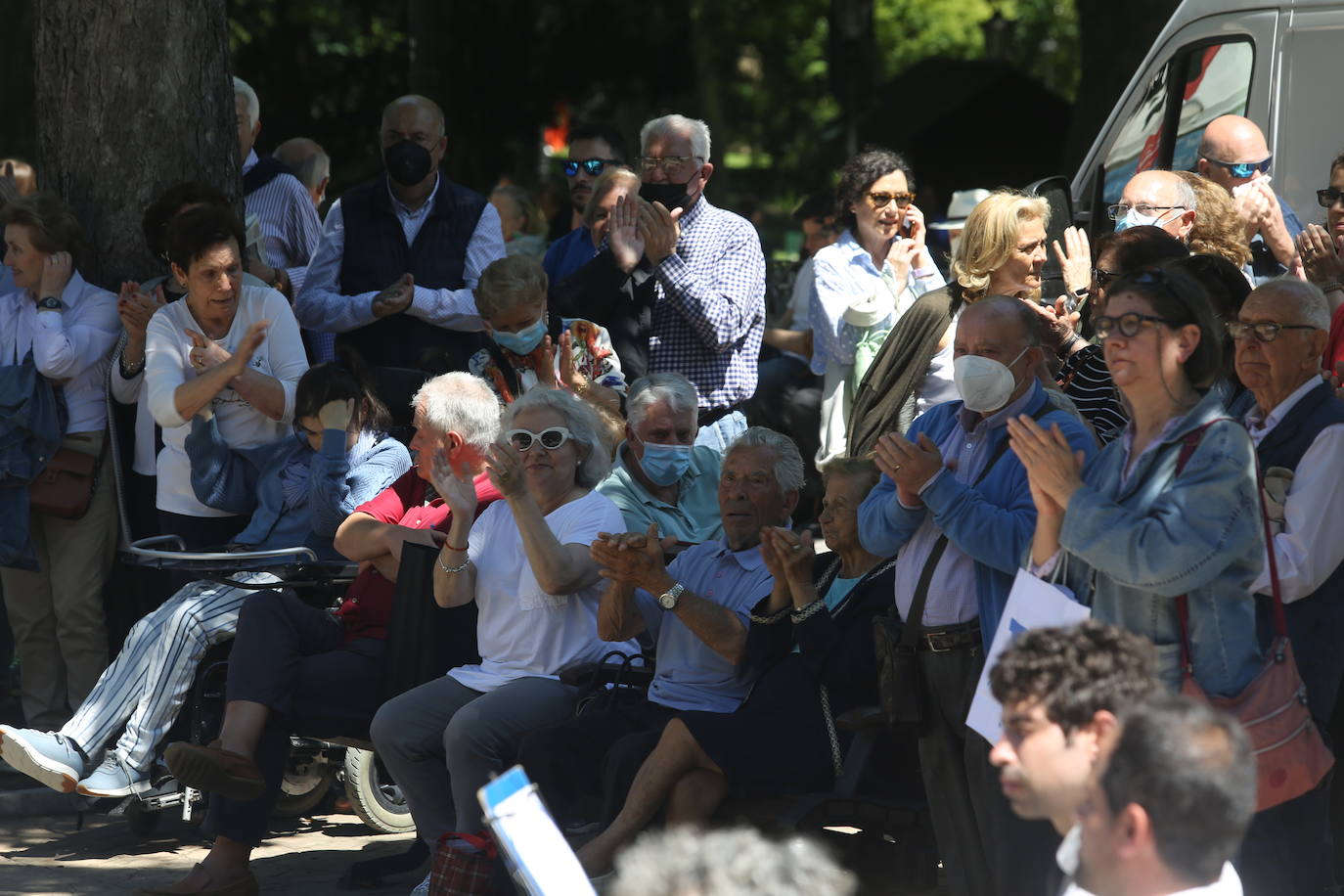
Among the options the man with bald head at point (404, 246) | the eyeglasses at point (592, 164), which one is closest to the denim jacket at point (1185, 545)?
the man with bald head at point (404, 246)

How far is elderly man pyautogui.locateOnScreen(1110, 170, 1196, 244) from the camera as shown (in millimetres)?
5992

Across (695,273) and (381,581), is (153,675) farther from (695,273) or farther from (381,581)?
(695,273)

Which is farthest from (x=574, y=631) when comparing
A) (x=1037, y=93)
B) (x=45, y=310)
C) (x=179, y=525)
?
(x=1037, y=93)

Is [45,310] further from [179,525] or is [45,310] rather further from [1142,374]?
[1142,374]

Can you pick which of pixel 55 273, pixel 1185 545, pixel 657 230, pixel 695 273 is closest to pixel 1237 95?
pixel 695 273

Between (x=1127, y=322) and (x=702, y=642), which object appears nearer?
(x=1127, y=322)

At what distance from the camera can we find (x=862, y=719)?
15.5 feet

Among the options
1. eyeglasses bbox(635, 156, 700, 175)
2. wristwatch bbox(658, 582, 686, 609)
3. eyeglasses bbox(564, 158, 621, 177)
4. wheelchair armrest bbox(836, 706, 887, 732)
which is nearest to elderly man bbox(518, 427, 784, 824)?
wristwatch bbox(658, 582, 686, 609)

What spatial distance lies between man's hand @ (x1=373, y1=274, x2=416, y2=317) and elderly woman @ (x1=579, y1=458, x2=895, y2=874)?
2690mm

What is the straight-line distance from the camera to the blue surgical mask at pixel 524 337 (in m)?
6.61

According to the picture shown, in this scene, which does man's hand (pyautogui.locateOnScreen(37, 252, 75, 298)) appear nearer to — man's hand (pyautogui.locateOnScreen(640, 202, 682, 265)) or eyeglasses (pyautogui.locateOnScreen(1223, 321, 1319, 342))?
man's hand (pyautogui.locateOnScreen(640, 202, 682, 265))

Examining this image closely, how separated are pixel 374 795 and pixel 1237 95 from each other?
15.3ft

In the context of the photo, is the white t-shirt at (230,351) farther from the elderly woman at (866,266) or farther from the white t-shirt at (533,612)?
the elderly woman at (866,266)

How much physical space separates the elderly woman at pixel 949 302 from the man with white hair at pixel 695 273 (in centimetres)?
79
